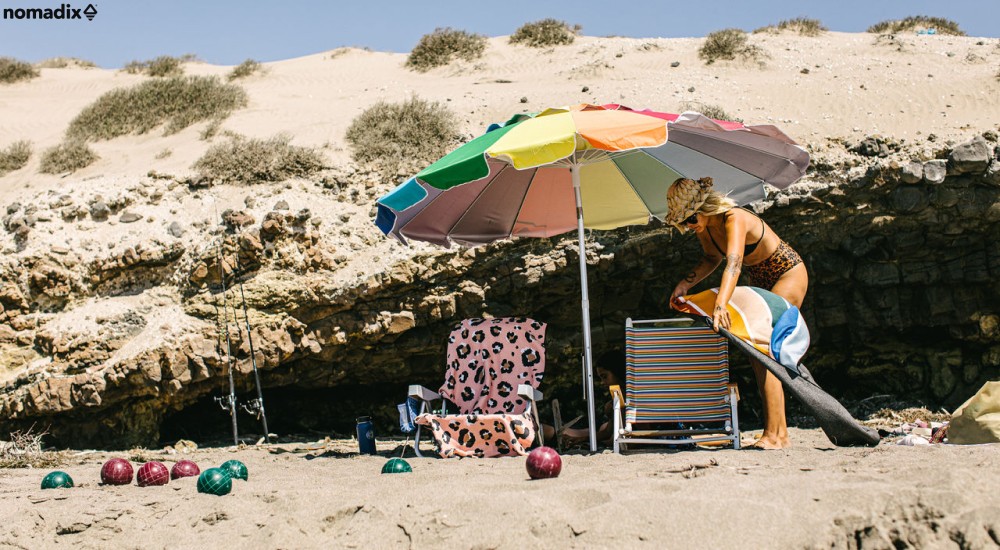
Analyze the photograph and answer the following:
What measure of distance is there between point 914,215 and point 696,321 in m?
3.33

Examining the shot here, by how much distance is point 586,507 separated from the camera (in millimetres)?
3344

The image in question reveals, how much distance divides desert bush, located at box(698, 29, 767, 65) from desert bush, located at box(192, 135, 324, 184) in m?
8.65

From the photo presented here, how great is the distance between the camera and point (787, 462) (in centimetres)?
412

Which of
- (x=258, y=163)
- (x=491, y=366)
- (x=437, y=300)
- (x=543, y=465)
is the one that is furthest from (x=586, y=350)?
(x=258, y=163)

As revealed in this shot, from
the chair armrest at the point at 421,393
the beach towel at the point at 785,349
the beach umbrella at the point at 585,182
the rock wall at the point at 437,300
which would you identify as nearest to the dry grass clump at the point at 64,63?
the rock wall at the point at 437,300

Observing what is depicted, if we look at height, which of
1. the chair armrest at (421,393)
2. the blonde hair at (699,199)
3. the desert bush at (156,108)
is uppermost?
the desert bush at (156,108)

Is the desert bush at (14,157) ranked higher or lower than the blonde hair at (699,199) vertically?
higher

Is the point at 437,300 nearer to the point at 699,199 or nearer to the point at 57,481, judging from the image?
the point at 699,199

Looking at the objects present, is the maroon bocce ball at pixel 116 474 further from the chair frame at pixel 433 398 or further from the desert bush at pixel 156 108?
the desert bush at pixel 156 108

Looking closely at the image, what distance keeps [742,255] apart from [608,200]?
1806 millimetres

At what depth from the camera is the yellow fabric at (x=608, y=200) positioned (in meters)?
6.84

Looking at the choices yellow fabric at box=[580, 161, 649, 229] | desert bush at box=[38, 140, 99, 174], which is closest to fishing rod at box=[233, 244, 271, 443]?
yellow fabric at box=[580, 161, 649, 229]

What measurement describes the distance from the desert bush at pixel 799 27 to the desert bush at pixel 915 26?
119 centimetres

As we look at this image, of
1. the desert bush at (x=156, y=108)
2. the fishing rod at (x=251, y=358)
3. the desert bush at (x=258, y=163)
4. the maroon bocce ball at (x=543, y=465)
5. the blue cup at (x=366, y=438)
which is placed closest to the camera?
the maroon bocce ball at (x=543, y=465)
